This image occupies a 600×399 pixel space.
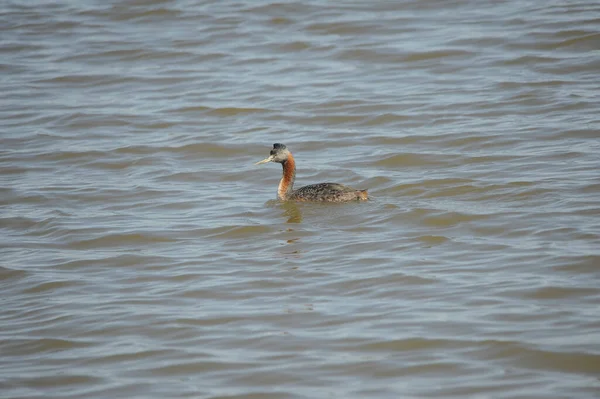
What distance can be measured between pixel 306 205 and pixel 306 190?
171 mm

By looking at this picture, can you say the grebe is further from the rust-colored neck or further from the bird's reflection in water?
the bird's reflection in water

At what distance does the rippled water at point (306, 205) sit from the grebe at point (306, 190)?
0.14 m

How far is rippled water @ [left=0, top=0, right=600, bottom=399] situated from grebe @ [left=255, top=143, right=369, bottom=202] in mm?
143

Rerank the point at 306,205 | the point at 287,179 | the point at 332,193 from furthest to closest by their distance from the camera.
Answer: the point at 287,179 → the point at 306,205 → the point at 332,193

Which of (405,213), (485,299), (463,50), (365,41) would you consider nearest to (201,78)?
(365,41)

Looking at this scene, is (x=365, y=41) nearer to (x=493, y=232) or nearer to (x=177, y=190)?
(x=177, y=190)

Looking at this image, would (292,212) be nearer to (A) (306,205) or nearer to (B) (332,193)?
(A) (306,205)

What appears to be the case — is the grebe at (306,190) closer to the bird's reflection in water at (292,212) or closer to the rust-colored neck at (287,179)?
the rust-colored neck at (287,179)

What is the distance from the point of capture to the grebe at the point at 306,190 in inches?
Result: 389

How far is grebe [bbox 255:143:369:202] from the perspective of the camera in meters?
9.88

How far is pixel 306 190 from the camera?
10320 millimetres

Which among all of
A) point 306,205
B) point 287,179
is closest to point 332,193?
point 306,205

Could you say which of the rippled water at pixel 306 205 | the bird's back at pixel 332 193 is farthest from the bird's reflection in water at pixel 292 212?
the bird's back at pixel 332 193

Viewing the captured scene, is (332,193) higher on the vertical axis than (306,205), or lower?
higher
